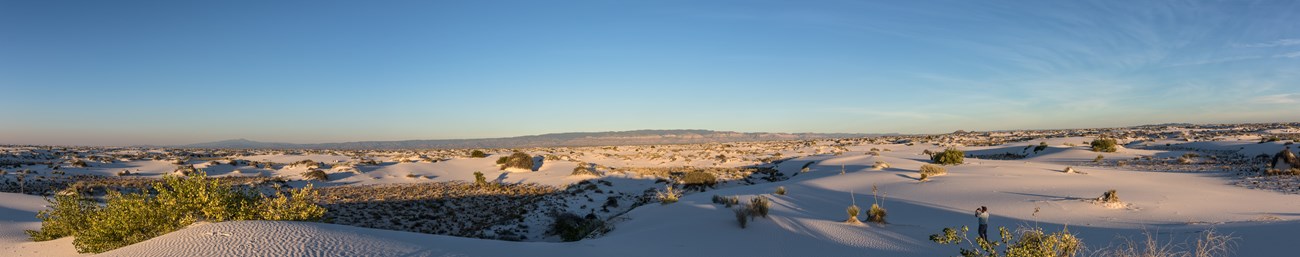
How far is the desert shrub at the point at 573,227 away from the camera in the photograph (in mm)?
13508

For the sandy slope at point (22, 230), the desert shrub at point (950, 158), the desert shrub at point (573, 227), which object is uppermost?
the desert shrub at point (950, 158)

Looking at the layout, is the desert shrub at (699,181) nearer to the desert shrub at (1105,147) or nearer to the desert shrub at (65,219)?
the desert shrub at (65,219)

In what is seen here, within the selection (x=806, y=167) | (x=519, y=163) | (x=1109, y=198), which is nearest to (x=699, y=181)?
(x=806, y=167)

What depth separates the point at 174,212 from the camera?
28.4 ft

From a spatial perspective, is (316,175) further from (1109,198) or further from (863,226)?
(1109,198)

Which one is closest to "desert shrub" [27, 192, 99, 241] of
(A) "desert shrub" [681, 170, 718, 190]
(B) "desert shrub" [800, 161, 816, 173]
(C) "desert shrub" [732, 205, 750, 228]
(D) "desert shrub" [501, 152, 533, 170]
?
(C) "desert shrub" [732, 205, 750, 228]

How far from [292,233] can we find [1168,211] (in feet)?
52.2

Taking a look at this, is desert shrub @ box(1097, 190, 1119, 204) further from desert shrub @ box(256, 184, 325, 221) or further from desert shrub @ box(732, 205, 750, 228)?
desert shrub @ box(256, 184, 325, 221)

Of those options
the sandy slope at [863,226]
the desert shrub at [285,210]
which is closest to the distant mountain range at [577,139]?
the sandy slope at [863,226]

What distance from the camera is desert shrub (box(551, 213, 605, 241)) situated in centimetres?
1351

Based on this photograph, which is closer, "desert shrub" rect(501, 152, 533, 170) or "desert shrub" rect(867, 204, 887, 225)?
"desert shrub" rect(867, 204, 887, 225)

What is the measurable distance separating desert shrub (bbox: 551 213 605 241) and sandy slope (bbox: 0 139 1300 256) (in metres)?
0.80

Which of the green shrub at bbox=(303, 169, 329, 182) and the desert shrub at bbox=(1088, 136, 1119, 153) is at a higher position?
the desert shrub at bbox=(1088, 136, 1119, 153)

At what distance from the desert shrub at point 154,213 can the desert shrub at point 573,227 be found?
536cm
